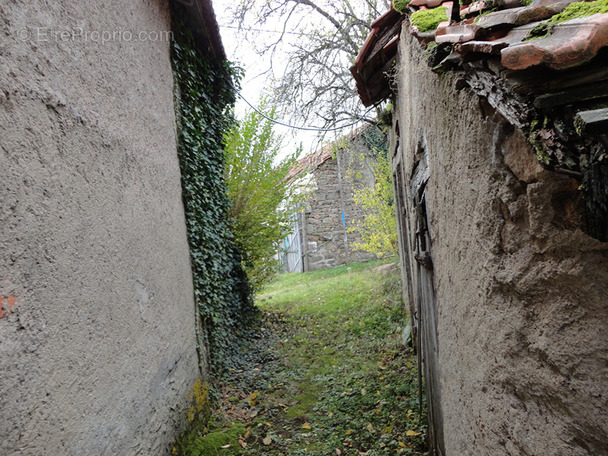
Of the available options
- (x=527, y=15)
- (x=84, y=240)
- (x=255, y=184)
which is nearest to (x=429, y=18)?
(x=527, y=15)

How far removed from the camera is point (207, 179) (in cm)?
470

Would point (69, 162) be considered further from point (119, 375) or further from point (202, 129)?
point (202, 129)

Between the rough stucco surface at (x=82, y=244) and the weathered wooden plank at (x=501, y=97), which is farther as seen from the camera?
the rough stucco surface at (x=82, y=244)

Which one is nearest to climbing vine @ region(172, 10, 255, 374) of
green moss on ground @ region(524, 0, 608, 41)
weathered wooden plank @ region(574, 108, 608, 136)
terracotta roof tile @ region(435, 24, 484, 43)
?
terracotta roof tile @ region(435, 24, 484, 43)

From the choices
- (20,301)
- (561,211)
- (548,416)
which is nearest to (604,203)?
(561,211)

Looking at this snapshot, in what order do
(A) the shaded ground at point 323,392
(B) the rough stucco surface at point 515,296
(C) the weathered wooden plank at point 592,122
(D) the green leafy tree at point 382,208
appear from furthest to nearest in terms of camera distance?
(D) the green leafy tree at point 382,208 → (A) the shaded ground at point 323,392 → (B) the rough stucco surface at point 515,296 → (C) the weathered wooden plank at point 592,122

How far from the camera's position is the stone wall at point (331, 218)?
14.8 metres

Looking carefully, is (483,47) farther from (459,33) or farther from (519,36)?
(459,33)

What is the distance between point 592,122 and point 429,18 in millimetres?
1445

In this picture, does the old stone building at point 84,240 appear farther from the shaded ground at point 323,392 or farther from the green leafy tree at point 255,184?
the green leafy tree at point 255,184

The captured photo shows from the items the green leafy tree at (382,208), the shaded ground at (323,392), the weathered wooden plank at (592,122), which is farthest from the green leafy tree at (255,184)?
the weathered wooden plank at (592,122)

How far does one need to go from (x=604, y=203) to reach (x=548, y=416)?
0.70 meters

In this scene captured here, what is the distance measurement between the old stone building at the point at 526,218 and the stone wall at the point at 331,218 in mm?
12824

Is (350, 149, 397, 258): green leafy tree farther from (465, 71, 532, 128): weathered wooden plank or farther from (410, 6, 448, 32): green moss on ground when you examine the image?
(465, 71, 532, 128): weathered wooden plank
